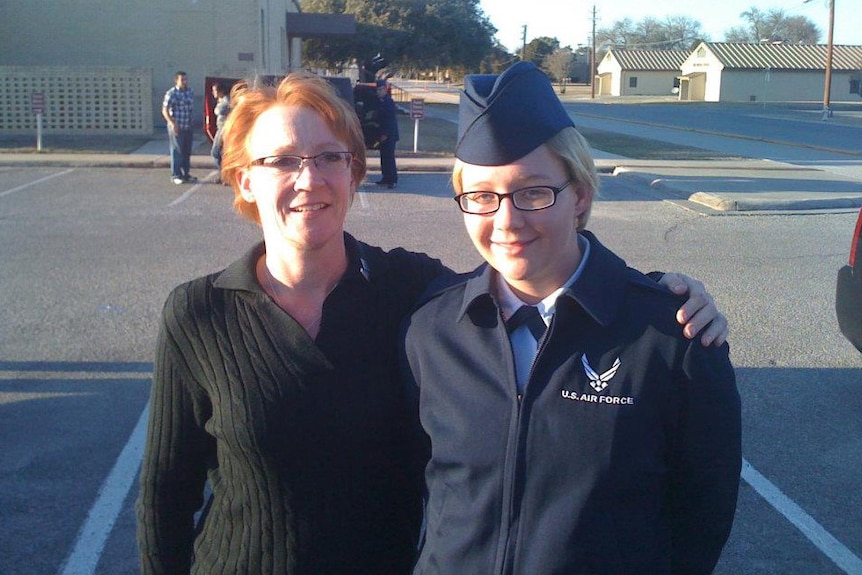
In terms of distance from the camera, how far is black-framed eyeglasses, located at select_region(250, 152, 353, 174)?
212 centimetres

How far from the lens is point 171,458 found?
2160 mm

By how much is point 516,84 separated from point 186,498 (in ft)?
4.19

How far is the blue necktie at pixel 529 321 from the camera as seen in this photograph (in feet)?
6.06

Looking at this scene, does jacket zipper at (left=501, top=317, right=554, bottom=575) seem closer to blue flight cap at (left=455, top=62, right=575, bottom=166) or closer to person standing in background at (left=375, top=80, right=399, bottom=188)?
blue flight cap at (left=455, top=62, right=575, bottom=166)

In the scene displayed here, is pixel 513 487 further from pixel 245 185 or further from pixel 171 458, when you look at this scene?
pixel 245 185

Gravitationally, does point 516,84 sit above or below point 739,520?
above

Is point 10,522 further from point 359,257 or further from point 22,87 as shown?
point 22,87

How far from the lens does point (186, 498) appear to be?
2.22 m

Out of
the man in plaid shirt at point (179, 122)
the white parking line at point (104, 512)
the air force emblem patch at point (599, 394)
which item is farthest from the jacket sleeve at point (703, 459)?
the man in plaid shirt at point (179, 122)

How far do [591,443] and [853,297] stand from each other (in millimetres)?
4538

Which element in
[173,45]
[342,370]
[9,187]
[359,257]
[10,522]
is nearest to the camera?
[342,370]

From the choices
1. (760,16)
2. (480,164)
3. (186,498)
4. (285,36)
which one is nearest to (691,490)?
(480,164)

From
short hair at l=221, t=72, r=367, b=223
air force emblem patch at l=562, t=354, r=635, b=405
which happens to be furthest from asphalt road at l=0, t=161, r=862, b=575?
air force emblem patch at l=562, t=354, r=635, b=405

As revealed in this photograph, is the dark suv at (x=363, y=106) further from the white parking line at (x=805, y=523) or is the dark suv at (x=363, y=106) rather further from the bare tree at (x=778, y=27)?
the bare tree at (x=778, y=27)
